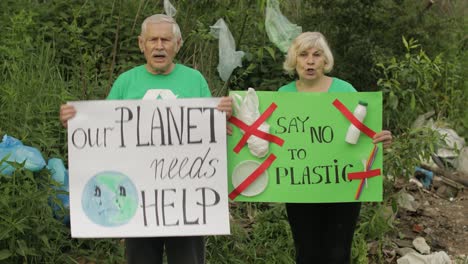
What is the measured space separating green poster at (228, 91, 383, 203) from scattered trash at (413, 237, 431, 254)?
1.73 m

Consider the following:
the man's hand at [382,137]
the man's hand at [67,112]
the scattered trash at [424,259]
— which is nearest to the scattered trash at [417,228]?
the scattered trash at [424,259]

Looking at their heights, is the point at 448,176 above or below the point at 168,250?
above

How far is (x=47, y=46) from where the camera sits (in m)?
6.58

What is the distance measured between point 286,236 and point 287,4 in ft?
10.4

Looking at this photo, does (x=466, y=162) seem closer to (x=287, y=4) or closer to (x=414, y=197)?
(x=414, y=197)

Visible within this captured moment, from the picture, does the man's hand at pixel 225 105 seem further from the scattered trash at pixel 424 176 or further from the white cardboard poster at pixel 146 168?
the scattered trash at pixel 424 176

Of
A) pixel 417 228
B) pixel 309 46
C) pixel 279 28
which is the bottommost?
pixel 417 228

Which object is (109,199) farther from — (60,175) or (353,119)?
(60,175)

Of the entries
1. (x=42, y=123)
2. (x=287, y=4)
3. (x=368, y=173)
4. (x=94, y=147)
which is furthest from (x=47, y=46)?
(x=368, y=173)

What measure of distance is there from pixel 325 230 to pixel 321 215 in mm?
76

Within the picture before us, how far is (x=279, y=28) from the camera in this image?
563 centimetres

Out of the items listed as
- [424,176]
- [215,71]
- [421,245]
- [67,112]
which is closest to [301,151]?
[67,112]

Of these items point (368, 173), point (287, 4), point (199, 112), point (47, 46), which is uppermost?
point (287, 4)

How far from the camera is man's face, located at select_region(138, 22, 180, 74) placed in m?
3.64
